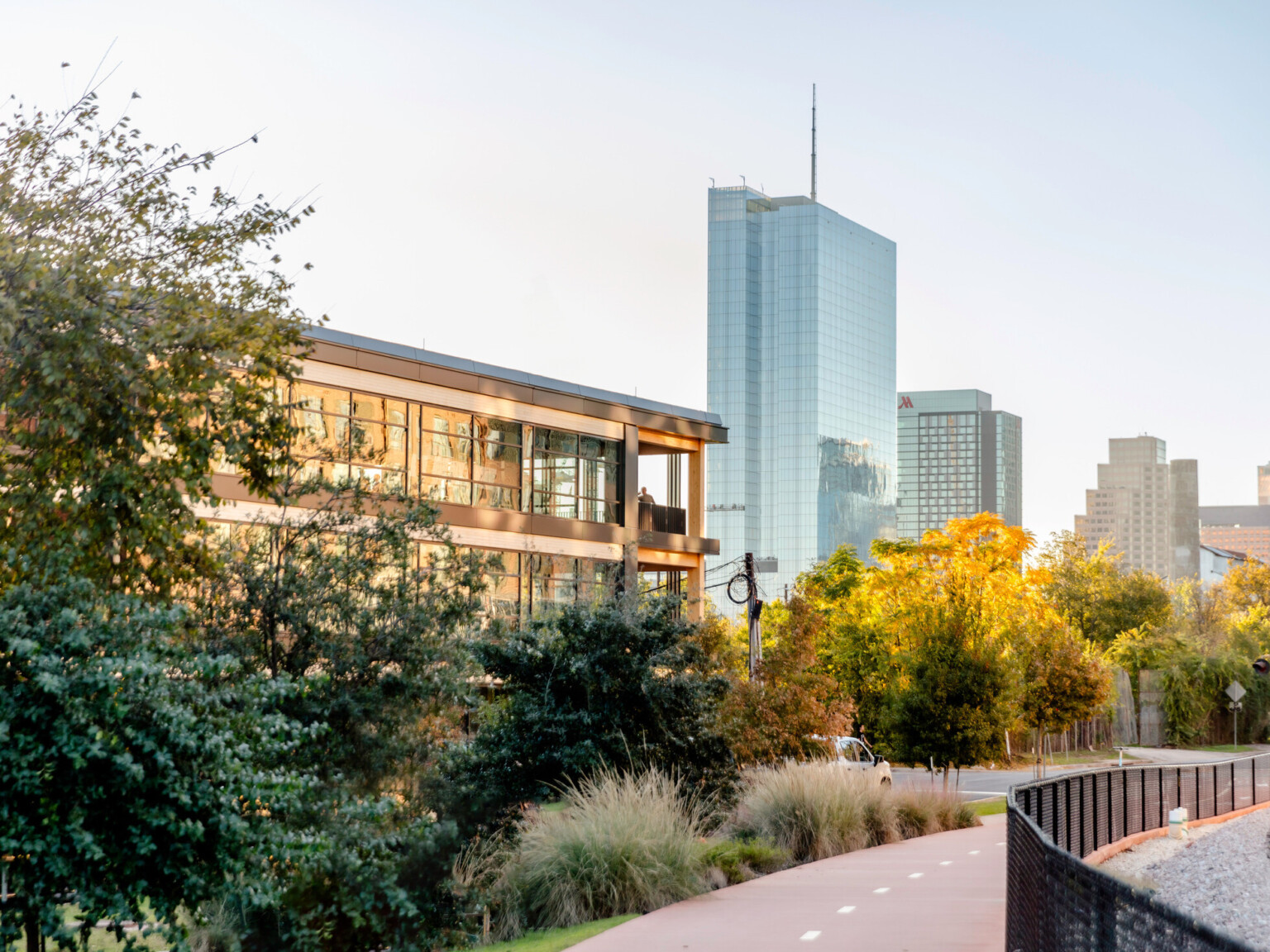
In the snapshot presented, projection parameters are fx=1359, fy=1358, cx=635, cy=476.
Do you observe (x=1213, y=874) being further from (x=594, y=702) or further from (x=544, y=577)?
(x=544, y=577)

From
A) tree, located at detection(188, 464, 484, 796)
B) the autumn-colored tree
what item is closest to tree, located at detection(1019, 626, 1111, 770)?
tree, located at detection(188, 464, 484, 796)

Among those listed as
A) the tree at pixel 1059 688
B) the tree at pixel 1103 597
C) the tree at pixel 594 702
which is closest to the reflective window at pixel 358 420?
the tree at pixel 594 702

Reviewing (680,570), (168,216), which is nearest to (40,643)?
(168,216)

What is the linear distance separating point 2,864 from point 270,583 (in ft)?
17.8

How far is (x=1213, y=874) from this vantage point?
18906 mm

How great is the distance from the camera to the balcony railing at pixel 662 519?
38031 mm

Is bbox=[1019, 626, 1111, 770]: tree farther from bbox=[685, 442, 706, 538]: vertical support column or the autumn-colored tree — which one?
the autumn-colored tree

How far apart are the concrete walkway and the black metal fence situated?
1117 mm

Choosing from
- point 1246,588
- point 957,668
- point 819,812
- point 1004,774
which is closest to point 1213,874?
point 819,812

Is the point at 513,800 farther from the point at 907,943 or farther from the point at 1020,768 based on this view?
the point at 1020,768

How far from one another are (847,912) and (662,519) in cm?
2598

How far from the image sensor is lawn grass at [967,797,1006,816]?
2786 centimetres

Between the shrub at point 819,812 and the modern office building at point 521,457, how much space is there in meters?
9.15

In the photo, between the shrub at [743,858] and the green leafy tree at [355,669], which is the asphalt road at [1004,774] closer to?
the shrub at [743,858]
